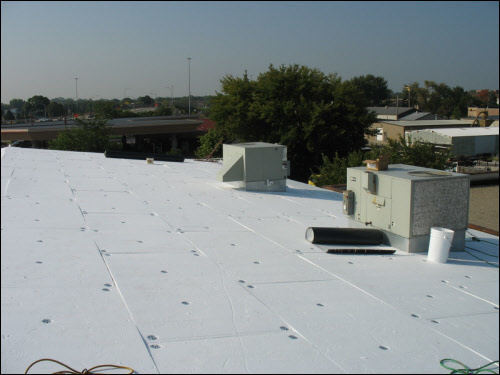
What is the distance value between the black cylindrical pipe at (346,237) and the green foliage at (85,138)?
28900 mm

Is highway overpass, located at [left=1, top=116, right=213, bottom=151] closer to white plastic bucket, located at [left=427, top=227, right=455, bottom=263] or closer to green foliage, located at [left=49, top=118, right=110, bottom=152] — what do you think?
green foliage, located at [left=49, top=118, right=110, bottom=152]

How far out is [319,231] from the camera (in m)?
5.64

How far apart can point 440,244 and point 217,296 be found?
2.62m

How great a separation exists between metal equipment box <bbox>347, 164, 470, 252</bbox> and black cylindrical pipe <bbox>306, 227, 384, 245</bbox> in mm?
154

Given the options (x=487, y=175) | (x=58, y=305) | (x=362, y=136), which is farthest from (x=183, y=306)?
(x=362, y=136)

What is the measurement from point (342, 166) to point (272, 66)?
11208 mm

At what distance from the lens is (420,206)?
208 inches

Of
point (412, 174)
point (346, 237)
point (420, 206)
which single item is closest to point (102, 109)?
point (346, 237)

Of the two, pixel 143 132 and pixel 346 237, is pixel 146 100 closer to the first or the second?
pixel 143 132

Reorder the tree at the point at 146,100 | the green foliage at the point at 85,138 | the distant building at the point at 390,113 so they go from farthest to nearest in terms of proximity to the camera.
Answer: the tree at the point at 146,100
the distant building at the point at 390,113
the green foliage at the point at 85,138

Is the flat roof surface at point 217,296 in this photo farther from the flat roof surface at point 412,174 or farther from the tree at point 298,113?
the tree at point 298,113

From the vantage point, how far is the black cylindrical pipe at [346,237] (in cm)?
558

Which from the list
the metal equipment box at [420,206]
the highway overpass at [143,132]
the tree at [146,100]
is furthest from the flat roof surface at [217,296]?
the tree at [146,100]

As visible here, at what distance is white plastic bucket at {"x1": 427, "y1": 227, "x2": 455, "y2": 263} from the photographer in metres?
4.97
